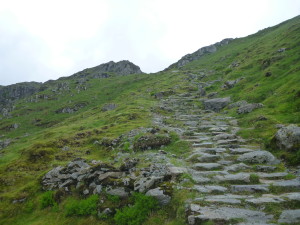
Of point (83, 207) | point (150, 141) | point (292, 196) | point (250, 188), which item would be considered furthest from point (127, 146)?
point (292, 196)

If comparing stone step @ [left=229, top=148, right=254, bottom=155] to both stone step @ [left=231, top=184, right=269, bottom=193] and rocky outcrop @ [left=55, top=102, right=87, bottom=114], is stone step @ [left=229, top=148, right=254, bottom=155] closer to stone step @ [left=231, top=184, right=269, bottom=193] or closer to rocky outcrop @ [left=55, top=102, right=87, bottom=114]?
stone step @ [left=231, top=184, right=269, bottom=193]

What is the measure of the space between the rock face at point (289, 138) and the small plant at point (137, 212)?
40.9 ft

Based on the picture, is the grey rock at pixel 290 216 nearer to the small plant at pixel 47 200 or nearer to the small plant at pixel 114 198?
the small plant at pixel 114 198

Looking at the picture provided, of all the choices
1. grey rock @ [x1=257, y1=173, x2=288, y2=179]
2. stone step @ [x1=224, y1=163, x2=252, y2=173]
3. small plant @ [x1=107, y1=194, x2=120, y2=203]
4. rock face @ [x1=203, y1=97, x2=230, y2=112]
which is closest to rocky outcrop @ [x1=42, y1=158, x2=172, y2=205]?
small plant @ [x1=107, y1=194, x2=120, y2=203]

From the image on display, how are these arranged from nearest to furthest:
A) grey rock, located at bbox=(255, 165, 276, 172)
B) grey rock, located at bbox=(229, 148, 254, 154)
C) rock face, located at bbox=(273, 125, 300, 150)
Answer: grey rock, located at bbox=(255, 165, 276, 172) → rock face, located at bbox=(273, 125, 300, 150) → grey rock, located at bbox=(229, 148, 254, 154)

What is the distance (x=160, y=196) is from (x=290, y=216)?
687 cm

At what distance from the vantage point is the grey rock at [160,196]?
44.2 ft

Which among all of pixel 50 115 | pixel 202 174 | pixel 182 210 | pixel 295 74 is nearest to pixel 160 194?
pixel 182 210

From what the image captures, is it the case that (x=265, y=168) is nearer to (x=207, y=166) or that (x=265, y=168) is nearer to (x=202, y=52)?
(x=207, y=166)

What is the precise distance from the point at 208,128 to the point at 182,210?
20.0 meters

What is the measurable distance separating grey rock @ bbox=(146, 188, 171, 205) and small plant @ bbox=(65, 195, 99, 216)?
3.90 meters

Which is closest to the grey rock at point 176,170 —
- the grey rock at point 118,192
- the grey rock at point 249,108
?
the grey rock at point 118,192

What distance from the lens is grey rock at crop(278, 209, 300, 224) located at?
33.1ft

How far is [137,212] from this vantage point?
13.1 m
